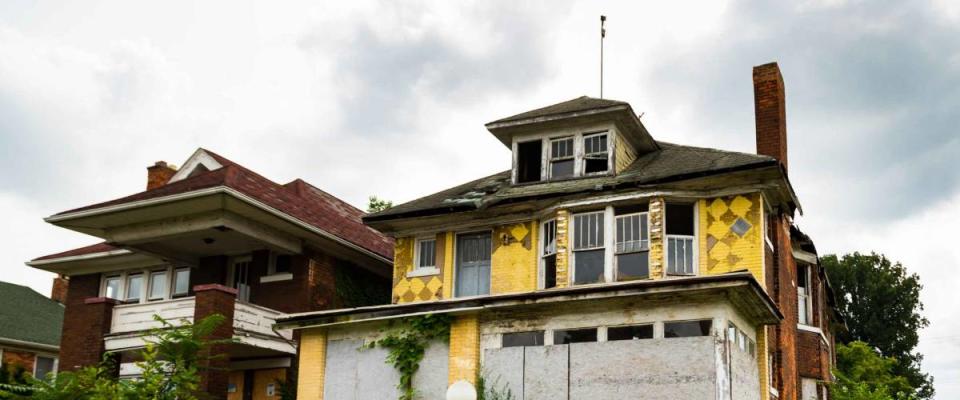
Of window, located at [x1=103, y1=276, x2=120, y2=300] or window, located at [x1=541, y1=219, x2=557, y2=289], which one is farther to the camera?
window, located at [x1=103, y1=276, x2=120, y2=300]

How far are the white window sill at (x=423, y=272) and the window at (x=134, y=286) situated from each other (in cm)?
992

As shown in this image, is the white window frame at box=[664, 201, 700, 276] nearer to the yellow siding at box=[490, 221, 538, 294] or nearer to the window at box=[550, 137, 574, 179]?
the window at box=[550, 137, 574, 179]

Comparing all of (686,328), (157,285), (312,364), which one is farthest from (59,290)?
(686,328)

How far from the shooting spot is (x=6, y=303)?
36469 mm

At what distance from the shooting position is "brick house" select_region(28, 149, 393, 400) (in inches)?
972

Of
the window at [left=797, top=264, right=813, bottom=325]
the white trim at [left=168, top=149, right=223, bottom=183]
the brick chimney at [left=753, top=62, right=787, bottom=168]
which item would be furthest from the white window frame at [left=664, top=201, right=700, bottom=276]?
the white trim at [left=168, top=149, right=223, bottom=183]

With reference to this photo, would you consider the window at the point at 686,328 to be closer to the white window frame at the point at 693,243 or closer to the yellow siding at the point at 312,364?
the white window frame at the point at 693,243

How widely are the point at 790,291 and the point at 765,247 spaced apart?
365 cm

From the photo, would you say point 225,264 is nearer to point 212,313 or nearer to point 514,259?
point 212,313

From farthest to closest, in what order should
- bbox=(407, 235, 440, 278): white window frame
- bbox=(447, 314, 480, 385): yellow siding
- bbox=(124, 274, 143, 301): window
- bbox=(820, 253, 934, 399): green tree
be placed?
bbox=(820, 253, 934, 399): green tree
bbox=(124, 274, 143, 301): window
bbox=(407, 235, 440, 278): white window frame
bbox=(447, 314, 480, 385): yellow siding

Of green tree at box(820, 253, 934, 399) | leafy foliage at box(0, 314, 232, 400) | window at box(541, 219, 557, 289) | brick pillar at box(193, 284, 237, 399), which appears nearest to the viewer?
leafy foliage at box(0, 314, 232, 400)

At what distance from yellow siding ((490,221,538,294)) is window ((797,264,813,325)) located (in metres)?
7.81

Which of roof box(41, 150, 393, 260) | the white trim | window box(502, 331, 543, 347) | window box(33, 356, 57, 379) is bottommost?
window box(502, 331, 543, 347)

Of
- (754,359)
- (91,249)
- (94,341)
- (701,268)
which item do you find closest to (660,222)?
(701,268)
